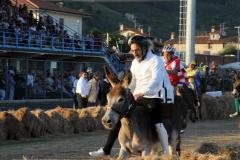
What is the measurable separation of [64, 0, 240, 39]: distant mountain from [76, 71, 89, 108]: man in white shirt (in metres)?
116

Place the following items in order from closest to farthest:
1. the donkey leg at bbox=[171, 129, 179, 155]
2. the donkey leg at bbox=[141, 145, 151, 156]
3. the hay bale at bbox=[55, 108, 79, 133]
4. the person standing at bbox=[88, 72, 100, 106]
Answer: the donkey leg at bbox=[141, 145, 151, 156]
the donkey leg at bbox=[171, 129, 179, 155]
the hay bale at bbox=[55, 108, 79, 133]
the person standing at bbox=[88, 72, 100, 106]

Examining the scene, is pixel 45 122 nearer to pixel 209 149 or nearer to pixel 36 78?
pixel 209 149

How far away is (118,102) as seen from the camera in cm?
831

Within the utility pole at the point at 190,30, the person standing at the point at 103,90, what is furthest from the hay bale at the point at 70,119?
the utility pole at the point at 190,30

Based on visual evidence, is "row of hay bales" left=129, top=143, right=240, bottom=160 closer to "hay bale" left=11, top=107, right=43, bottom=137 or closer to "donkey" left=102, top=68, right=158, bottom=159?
"donkey" left=102, top=68, right=158, bottom=159

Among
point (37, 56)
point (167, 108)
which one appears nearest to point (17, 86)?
point (37, 56)

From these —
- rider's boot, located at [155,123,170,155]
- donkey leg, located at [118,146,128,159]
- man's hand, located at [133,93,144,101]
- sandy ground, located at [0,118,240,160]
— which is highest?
man's hand, located at [133,93,144,101]

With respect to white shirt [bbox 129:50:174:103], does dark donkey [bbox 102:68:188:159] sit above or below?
below

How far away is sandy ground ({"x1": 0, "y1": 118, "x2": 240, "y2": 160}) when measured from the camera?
45.9 feet

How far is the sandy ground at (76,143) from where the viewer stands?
1400 centimetres

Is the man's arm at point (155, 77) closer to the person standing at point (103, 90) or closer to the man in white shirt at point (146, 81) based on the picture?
the man in white shirt at point (146, 81)

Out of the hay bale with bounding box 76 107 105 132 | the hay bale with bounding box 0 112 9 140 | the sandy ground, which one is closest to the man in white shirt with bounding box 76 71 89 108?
the hay bale with bounding box 76 107 105 132

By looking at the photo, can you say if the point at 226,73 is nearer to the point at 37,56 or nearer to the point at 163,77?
the point at 37,56

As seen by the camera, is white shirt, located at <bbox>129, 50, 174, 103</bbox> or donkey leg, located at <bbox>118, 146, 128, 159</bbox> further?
white shirt, located at <bbox>129, 50, 174, 103</bbox>
